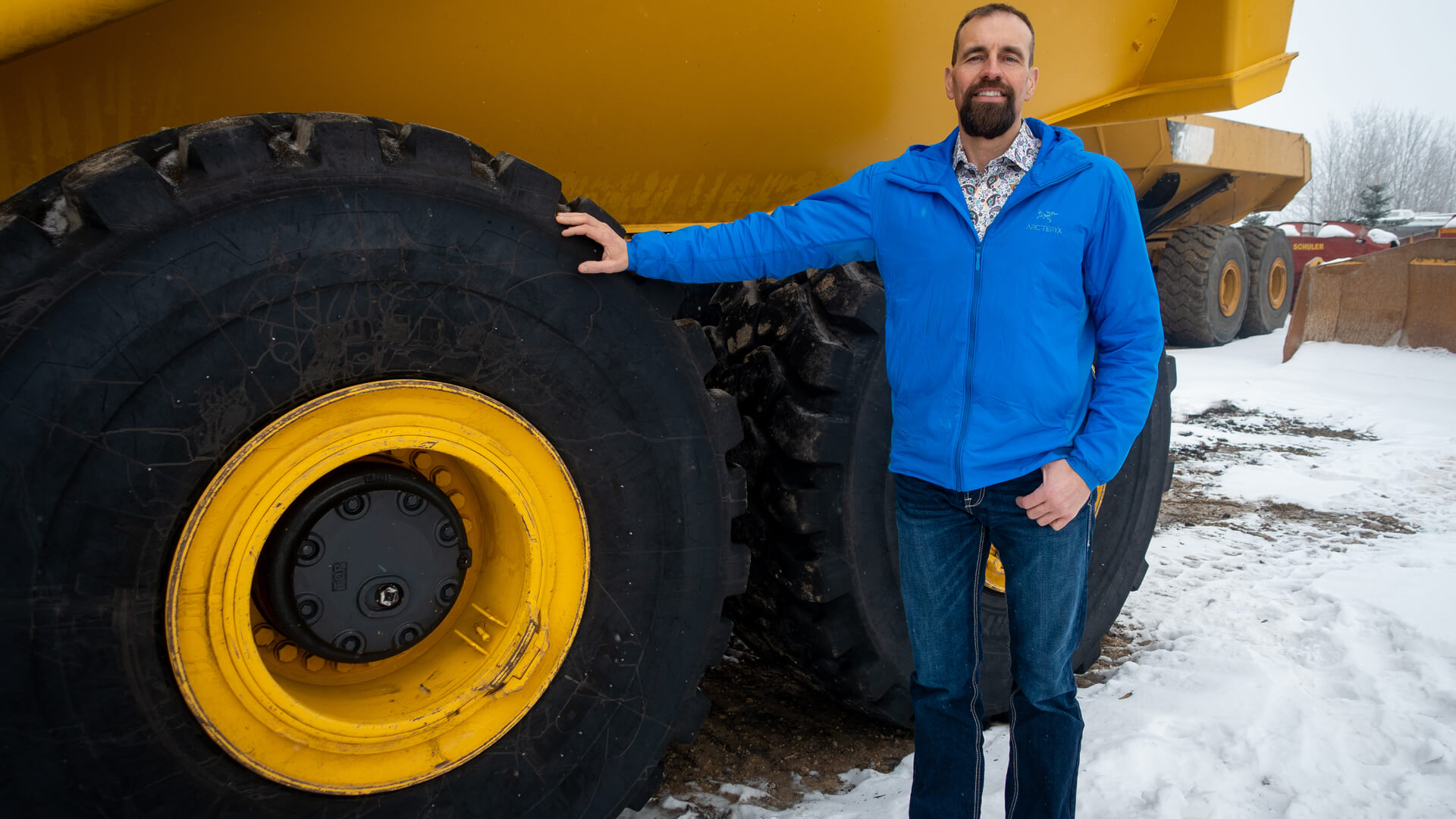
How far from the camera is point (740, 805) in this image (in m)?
2.46

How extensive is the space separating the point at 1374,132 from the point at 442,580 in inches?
3108

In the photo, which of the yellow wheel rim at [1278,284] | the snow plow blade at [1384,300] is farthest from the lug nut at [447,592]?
the yellow wheel rim at [1278,284]

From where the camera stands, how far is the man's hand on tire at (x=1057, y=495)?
74.0 inches

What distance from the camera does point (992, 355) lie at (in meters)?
1.90

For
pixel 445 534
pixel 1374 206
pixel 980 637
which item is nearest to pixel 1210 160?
pixel 980 637

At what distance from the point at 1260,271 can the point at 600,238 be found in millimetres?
12809

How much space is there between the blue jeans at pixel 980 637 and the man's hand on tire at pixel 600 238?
2.62 feet

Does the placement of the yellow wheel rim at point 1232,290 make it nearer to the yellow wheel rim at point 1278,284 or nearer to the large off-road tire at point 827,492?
the yellow wheel rim at point 1278,284

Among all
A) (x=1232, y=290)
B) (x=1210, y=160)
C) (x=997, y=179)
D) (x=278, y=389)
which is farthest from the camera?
(x=1232, y=290)

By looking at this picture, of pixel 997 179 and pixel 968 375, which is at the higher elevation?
pixel 997 179

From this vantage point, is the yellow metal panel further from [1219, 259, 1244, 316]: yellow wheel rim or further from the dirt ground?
[1219, 259, 1244, 316]: yellow wheel rim

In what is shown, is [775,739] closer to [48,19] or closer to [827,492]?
[827,492]

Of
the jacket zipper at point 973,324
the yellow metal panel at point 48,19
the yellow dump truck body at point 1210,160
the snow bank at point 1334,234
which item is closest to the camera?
the yellow metal panel at point 48,19

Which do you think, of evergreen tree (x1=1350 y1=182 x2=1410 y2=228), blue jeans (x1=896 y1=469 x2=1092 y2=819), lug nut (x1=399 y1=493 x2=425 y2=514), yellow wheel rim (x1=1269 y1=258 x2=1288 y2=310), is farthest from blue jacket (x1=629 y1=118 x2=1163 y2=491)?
evergreen tree (x1=1350 y1=182 x2=1410 y2=228)
